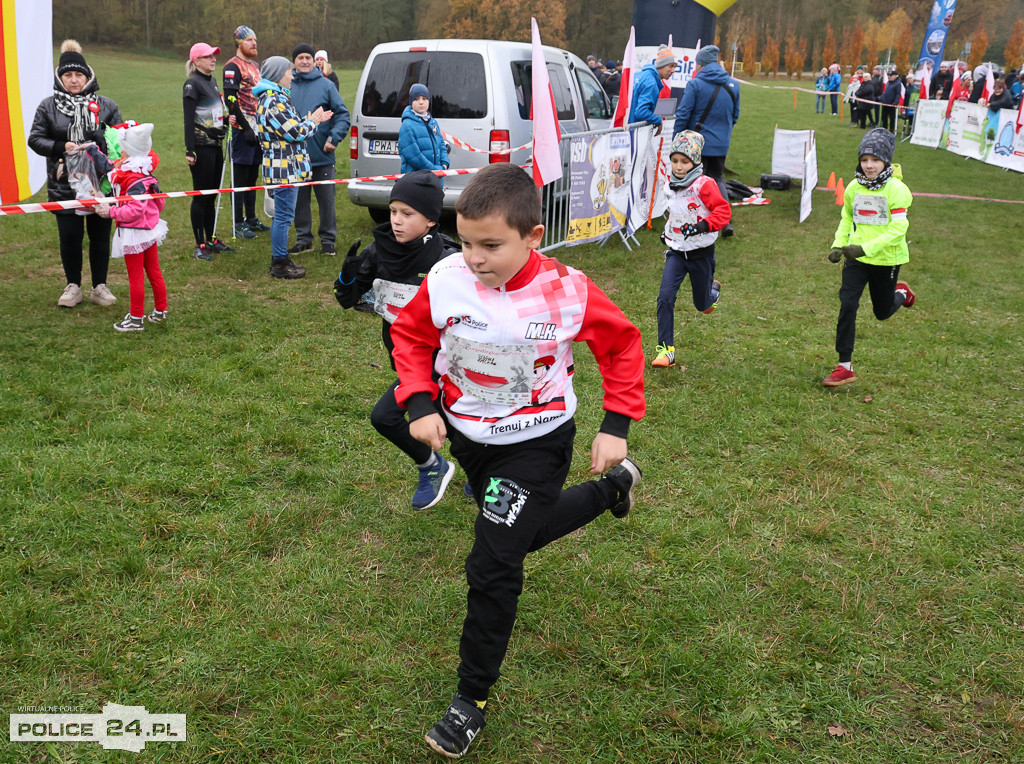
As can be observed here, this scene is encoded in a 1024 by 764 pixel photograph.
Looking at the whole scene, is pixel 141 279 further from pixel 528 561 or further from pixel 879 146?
pixel 879 146

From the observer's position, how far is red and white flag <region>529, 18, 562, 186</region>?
764 cm

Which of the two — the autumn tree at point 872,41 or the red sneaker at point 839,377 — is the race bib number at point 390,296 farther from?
the autumn tree at point 872,41

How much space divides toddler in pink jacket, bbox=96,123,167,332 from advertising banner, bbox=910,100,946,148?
914 inches

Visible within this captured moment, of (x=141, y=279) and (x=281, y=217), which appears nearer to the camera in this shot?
(x=141, y=279)

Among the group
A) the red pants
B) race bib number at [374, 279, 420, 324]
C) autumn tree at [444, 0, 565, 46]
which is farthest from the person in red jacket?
autumn tree at [444, 0, 565, 46]

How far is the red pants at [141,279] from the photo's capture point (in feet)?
20.9

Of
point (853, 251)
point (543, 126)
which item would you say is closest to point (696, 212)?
point (853, 251)

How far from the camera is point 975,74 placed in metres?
25.0

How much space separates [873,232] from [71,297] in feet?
22.1

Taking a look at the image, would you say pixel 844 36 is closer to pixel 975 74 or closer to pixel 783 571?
pixel 975 74

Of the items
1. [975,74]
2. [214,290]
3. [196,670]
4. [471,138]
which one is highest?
[975,74]

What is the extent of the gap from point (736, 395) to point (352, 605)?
11.5 feet

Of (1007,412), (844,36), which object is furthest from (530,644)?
(844,36)

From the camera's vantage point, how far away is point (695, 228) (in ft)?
19.2
